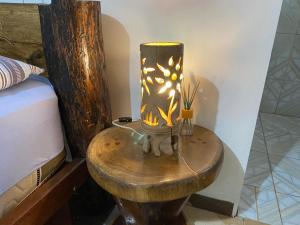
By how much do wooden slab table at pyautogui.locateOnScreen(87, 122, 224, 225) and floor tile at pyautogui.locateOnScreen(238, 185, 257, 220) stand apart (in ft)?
1.43

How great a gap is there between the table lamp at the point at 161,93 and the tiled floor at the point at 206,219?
526mm

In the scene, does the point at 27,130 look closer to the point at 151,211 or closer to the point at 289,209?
the point at 151,211

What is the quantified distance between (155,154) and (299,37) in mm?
1865

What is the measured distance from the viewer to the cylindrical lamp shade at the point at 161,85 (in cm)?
71

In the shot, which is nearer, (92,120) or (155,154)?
(155,154)

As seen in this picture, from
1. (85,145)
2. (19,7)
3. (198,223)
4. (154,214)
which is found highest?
(19,7)

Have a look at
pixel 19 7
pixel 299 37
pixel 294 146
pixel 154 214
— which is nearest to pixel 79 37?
pixel 19 7

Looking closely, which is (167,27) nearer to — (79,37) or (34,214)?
(79,37)

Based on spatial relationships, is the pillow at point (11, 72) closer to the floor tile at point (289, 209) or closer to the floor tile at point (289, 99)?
the floor tile at point (289, 209)

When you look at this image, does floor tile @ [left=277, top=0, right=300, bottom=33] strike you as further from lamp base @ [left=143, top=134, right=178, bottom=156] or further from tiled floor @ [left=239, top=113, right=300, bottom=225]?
lamp base @ [left=143, top=134, right=178, bottom=156]

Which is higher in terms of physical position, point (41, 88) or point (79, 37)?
point (79, 37)

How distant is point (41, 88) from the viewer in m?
0.92

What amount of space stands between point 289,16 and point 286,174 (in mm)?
1290

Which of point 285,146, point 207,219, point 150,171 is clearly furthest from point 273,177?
point 150,171
